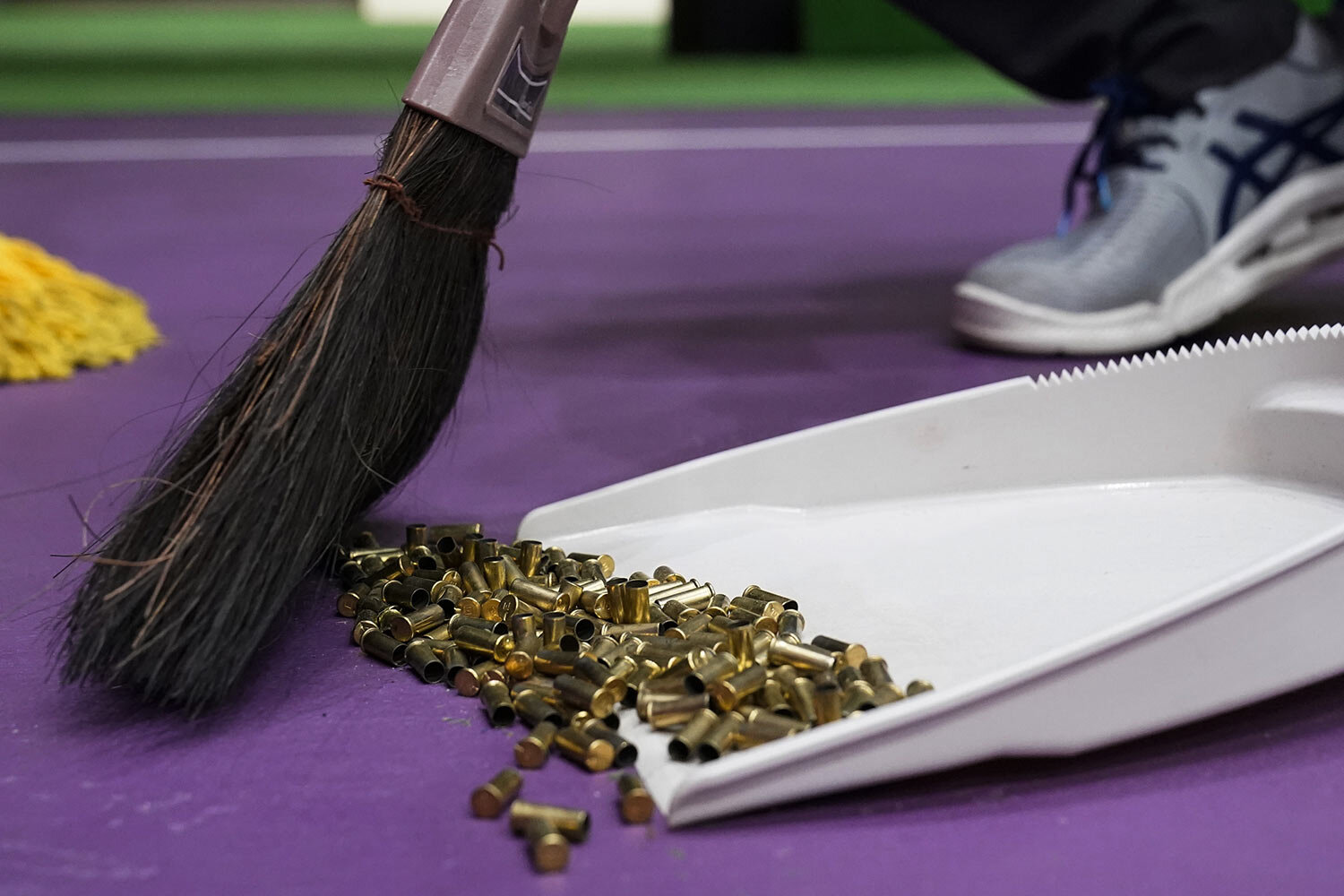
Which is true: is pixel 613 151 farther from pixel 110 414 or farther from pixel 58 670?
pixel 58 670

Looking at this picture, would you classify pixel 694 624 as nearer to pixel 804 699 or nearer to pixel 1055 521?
pixel 804 699

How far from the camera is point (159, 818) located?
2.29 feet

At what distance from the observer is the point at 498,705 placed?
792 mm

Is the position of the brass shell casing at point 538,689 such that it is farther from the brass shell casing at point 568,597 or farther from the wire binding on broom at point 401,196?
the wire binding on broom at point 401,196

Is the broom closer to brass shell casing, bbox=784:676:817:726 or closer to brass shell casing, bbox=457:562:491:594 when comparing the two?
brass shell casing, bbox=457:562:491:594

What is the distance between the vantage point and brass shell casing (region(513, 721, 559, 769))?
0.74 meters

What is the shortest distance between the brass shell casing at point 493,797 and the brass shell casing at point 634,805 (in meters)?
0.05

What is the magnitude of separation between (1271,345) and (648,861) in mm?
617

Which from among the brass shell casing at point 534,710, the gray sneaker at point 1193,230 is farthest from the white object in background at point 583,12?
A: the brass shell casing at point 534,710

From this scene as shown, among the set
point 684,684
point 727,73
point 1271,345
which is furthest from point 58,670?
point 727,73

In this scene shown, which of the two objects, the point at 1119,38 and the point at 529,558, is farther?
the point at 1119,38

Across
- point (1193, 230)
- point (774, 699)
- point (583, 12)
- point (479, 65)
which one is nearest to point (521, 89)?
point (479, 65)

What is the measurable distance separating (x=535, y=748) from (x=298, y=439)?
25 cm

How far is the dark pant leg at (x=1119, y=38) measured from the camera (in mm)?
1637
